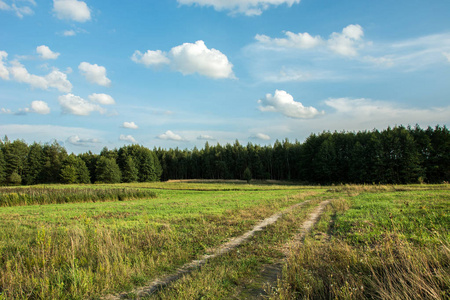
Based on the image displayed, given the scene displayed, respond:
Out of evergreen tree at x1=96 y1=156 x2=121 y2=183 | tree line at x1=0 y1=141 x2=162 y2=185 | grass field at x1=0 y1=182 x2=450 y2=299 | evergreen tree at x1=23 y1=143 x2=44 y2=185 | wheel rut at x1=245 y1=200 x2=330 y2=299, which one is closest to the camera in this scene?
grass field at x1=0 y1=182 x2=450 y2=299

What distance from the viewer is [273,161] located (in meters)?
99.2

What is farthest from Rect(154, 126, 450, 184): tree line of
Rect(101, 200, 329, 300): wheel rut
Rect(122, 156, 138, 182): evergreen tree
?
Rect(101, 200, 329, 300): wheel rut

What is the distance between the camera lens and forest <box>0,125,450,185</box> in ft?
198

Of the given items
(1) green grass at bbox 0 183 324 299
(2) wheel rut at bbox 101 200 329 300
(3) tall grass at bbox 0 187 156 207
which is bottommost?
(3) tall grass at bbox 0 187 156 207

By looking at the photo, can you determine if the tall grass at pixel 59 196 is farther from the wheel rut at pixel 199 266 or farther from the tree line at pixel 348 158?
the tree line at pixel 348 158

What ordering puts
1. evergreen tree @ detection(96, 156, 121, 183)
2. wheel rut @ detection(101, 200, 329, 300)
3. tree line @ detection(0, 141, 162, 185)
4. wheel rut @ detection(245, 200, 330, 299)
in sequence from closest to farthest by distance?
1. wheel rut @ detection(245, 200, 330, 299)
2. wheel rut @ detection(101, 200, 329, 300)
3. tree line @ detection(0, 141, 162, 185)
4. evergreen tree @ detection(96, 156, 121, 183)

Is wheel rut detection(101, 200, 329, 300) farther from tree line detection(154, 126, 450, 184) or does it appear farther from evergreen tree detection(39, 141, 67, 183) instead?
evergreen tree detection(39, 141, 67, 183)

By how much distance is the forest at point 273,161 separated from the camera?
Answer: 6022 centimetres

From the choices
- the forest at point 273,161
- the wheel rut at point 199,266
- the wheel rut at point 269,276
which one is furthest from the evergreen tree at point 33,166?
the wheel rut at point 269,276

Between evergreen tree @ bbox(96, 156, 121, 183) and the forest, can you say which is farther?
evergreen tree @ bbox(96, 156, 121, 183)

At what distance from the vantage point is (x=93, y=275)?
6.09 m

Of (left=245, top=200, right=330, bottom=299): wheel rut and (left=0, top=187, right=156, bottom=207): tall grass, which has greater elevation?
(left=245, top=200, right=330, bottom=299): wheel rut

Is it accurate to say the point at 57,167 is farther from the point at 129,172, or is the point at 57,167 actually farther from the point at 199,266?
the point at 199,266

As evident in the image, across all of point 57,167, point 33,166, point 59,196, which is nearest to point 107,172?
point 57,167
